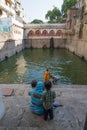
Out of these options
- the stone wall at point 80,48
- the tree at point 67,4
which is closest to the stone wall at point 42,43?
the stone wall at point 80,48

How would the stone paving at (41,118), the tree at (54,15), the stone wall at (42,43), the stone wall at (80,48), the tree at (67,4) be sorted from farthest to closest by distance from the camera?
the tree at (54,15) < the tree at (67,4) < the stone wall at (42,43) < the stone wall at (80,48) < the stone paving at (41,118)

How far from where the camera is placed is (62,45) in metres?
41.7

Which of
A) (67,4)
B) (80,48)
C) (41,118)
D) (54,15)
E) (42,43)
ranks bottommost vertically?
A: (41,118)

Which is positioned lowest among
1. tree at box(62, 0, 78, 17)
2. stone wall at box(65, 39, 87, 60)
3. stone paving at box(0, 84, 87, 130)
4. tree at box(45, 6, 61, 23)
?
stone paving at box(0, 84, 87, 130)

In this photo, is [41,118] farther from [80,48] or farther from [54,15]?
[54,15]

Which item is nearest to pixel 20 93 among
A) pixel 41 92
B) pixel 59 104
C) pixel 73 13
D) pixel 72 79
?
pixel 59 104

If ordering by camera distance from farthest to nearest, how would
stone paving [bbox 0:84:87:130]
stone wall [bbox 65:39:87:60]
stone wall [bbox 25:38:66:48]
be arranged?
1. stone wall [bbox 25:38:66:48]
2. stone wall [bbox 65:39:87:60]
3. stone paving [bbox 0:84:87:130]

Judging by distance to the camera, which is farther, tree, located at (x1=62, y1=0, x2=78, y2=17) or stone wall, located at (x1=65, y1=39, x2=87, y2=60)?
tree, located at (x1=62, y1=0, x2=78, y2=17)

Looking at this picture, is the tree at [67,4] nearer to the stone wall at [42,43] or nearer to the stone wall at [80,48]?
the stone wall at [42,43]

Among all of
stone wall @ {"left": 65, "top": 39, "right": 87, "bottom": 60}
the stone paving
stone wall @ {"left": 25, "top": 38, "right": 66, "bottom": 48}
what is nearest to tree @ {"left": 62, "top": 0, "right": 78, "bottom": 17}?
stone wall @ {"left": 25, "top": 38, "right": 66, "bottom": 48}

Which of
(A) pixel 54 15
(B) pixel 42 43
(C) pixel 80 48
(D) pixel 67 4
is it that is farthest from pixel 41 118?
(A) pixel 54 15

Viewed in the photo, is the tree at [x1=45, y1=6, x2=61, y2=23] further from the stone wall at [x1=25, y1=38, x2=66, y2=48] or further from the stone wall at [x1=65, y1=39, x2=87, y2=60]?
the stone wall at [x1=65, y1=39, x2=87, y2=60]

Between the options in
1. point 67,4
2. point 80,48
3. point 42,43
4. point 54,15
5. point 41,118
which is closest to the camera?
point 41,118

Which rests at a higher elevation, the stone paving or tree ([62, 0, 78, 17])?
tree ([62, 0, 78, 17])
